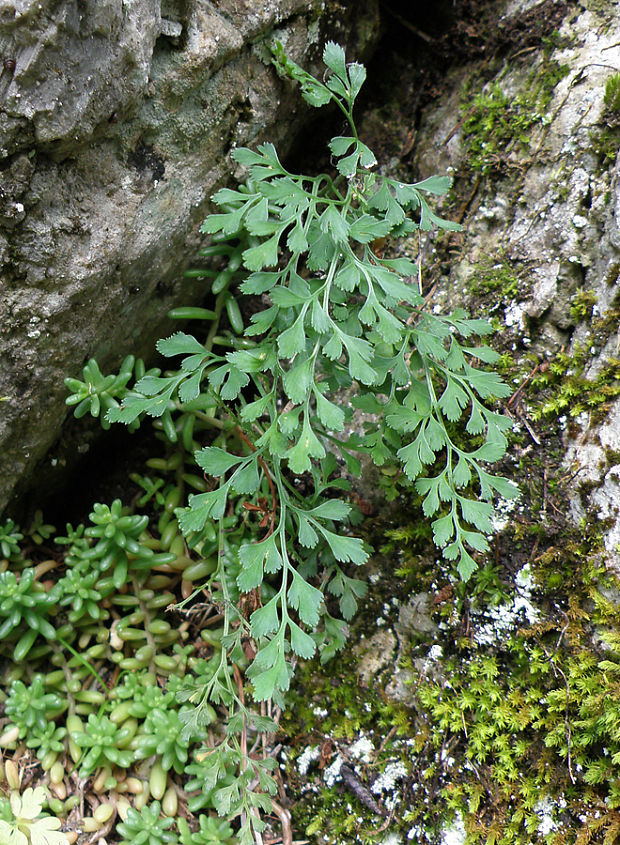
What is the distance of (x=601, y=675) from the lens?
2.07m

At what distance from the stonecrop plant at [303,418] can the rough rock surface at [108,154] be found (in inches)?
6.2

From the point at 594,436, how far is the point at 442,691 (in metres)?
1.13

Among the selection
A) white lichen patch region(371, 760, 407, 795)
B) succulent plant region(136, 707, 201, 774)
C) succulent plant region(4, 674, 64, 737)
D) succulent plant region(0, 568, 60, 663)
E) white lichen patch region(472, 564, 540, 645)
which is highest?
succulent plant region(0, 568, 60, 663)

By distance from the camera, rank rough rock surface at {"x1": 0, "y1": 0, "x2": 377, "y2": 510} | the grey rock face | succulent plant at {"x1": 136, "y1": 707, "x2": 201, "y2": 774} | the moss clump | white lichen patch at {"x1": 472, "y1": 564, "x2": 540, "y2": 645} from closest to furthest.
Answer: the grey rock face < rough rock surface at {"x1": 0, "y1": 0, "x2": 377, "y2": 510} < white lichen patch at {"x1": 472, "y1": 564, "x2": 540, "y2": 645} < succulent plant at {"x1": 136, "y1": 707, "x2": 201, "y2": 774} < the moss clump

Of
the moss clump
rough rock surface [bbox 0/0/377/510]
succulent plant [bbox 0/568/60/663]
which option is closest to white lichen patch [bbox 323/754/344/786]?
succulent plant [bbox 0/568/60/663]

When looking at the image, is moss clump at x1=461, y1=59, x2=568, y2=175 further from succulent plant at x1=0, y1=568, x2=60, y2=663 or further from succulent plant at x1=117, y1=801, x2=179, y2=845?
succulent plant at x1=117, y1=801, x2=179, y2=845

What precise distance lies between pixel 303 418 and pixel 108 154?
124 cm

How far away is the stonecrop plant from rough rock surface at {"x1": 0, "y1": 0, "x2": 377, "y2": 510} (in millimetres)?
157

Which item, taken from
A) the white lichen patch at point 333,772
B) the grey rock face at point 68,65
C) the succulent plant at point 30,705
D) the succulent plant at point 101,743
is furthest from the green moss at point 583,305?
the succulent plant at point 30,705

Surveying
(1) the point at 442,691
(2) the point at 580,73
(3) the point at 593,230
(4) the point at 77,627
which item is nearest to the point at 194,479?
(4) the point at 77,627

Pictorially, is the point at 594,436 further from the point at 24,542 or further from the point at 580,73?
the point at 24,542

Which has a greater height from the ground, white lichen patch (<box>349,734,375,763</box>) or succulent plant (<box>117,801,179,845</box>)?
succulent plant (<box>117,801,179,845</box>)

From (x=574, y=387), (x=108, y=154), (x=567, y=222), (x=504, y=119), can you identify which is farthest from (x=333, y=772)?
(x=504, y=119)

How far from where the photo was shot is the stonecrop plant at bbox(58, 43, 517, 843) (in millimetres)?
2091
